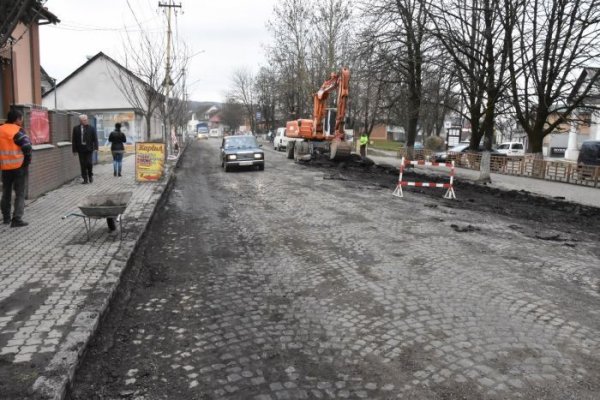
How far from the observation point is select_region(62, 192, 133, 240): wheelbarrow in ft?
23.7

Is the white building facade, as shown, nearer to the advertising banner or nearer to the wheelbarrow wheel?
the advertising banner

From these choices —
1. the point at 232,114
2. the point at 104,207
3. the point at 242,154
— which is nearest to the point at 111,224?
the point at 104,207

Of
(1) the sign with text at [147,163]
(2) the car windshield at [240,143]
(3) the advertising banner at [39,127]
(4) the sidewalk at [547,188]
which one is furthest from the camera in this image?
(2) the car windshield at [240,143]

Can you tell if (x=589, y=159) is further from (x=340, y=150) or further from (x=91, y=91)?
(x=91, y=91)

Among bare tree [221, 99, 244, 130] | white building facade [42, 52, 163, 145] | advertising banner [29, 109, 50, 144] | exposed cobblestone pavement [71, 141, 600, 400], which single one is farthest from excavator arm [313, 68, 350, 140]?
bare tree [221, 99, 244, 130]

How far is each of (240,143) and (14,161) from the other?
569 inches

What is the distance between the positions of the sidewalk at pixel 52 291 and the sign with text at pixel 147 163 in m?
5.85

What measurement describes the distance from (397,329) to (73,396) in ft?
8.76

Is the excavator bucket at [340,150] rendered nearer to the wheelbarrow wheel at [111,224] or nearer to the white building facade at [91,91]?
the wheelbarrow wheel at [111,224]

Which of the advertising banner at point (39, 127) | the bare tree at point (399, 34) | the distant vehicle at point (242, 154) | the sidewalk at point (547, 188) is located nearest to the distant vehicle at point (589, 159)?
the sidewalk at point (547, 188)

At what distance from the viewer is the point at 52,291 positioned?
5.23 metres

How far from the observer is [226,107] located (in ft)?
375

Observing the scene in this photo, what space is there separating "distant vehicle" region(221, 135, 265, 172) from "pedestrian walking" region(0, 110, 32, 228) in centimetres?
1273

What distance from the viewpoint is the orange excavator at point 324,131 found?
23297 mm
